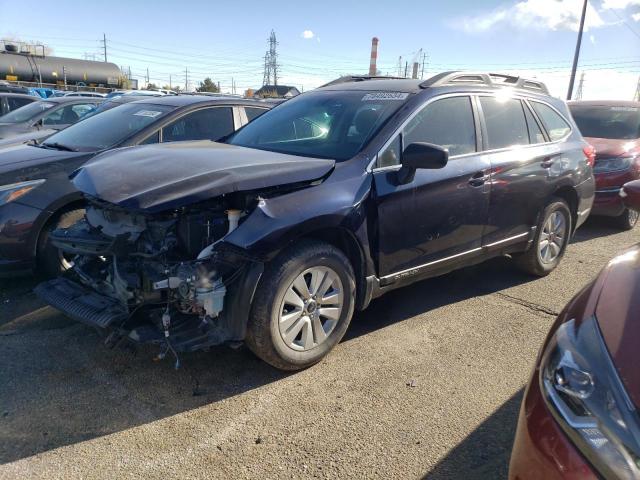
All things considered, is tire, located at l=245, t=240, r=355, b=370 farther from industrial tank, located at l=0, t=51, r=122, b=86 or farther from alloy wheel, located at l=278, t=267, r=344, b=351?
industrial tank, located at l=0, t=51, r=122, b=86

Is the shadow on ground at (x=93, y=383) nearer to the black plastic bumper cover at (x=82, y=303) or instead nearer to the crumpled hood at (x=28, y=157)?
the black plastic bumper cover at (x=82, y=303)

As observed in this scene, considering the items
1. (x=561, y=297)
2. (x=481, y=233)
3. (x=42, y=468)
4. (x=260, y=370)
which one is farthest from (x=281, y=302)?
(x=561, y=297)

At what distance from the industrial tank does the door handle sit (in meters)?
41.0

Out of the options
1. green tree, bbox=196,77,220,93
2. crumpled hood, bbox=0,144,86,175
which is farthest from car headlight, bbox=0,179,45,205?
green tree, bbox=196,77,220,93

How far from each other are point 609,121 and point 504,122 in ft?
17.1

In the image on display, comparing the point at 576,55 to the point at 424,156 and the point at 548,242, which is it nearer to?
the point at 548,242

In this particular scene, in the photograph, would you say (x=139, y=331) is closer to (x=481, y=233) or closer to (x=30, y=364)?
(x=30, y=364)

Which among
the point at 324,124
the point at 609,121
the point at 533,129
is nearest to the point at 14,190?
the point at 324,124

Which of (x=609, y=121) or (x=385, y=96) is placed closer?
(x=385, y=96)

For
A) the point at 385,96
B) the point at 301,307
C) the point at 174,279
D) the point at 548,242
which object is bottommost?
the point at 548,242

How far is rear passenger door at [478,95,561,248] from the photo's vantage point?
166 inches

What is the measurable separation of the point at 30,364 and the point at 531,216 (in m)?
4.11

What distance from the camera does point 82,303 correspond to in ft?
10.2

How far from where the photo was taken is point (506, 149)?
14.2 ft
